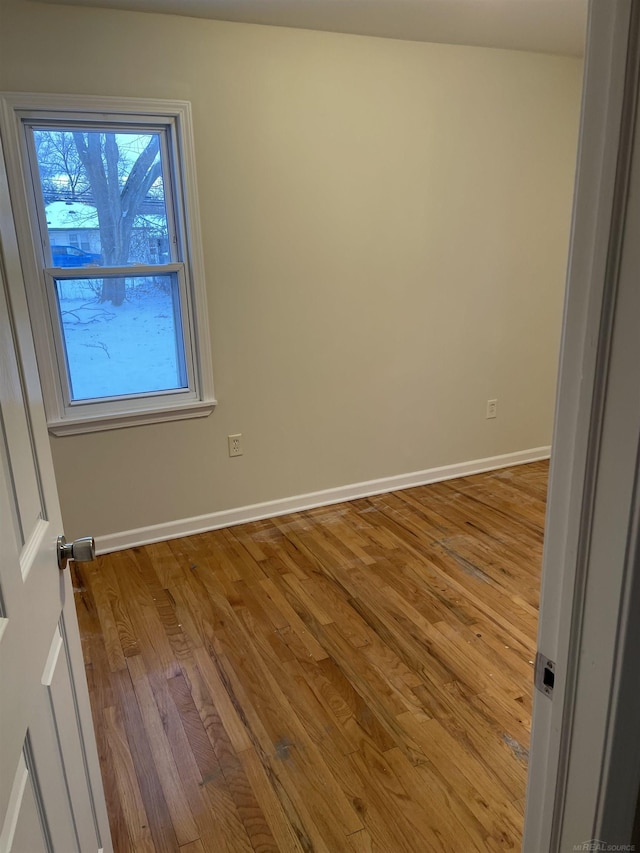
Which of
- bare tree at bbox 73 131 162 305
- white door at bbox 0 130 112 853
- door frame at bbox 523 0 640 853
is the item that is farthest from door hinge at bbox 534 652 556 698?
bare tree at bbox 73 131 162 305

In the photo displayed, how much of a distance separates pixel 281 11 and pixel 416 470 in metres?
2.50

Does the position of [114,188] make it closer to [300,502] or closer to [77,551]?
[300,502]

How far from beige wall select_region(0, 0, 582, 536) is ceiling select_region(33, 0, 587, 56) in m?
0.07

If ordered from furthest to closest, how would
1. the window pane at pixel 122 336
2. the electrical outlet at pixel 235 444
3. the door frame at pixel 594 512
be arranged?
the electrical outlet at pixel 235 444, the window pane at pixel 122 336, the door frame at pixel 594 512

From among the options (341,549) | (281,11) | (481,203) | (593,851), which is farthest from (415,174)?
(593,851)

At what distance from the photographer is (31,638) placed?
2.86ft

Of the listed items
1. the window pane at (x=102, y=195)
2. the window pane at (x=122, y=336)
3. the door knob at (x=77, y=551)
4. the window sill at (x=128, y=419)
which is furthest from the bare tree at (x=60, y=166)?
the door knob at (x=77, y=551)

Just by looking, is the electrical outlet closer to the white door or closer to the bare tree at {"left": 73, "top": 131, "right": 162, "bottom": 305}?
the bare tree at {"left": 73, "top": 131, "right": 162, "bottom": 305}

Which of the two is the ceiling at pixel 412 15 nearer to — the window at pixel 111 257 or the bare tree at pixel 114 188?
the window at pixel 111 257

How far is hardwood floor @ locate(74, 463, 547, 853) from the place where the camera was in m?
1.60

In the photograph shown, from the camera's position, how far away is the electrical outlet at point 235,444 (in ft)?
10.5

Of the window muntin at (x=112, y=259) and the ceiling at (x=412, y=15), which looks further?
the window muntin at (x=112, y=259)

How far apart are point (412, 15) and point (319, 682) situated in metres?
2.83

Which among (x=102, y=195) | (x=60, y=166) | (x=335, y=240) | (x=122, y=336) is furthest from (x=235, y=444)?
(x=60, y=166)
